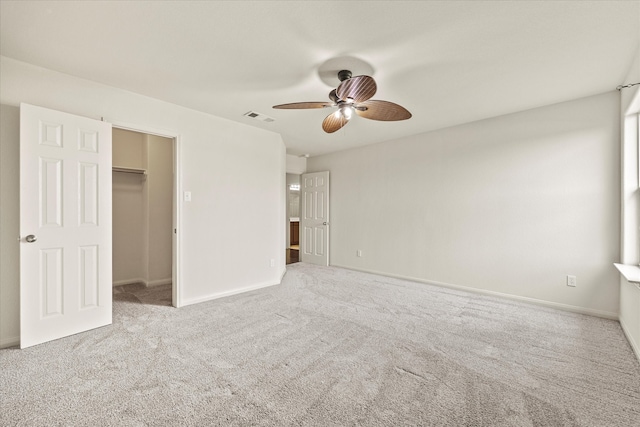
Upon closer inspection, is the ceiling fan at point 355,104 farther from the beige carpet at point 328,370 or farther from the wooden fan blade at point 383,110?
the beige carpet at point 328,370

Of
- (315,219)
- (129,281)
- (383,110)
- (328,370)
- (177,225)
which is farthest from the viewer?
(315,219)

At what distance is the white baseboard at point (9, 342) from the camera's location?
2256mm

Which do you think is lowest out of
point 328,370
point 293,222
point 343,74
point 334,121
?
point 328,370

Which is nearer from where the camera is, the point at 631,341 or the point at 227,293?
the point at 631,341

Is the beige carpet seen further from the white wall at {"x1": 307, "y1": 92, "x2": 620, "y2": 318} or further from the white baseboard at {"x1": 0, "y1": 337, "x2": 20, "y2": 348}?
the white wall at {"x1": 307, "y1": 92, "x2": 620, "y2": 318}

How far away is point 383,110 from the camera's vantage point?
99.0 inches

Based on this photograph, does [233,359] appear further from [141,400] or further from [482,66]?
[482,66]

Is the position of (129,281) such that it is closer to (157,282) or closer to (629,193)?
(157,282)

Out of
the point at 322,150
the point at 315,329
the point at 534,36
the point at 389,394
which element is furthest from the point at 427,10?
the point at 322,150

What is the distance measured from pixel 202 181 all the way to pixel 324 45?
7.52ft

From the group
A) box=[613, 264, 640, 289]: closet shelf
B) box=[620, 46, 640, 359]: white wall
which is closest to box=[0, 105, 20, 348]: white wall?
box=[613, 264, 640, 289]: closet shelf

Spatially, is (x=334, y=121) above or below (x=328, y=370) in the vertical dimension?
above

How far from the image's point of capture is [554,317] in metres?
2.99

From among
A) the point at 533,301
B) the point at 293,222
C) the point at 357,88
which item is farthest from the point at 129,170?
the point at 533,301
